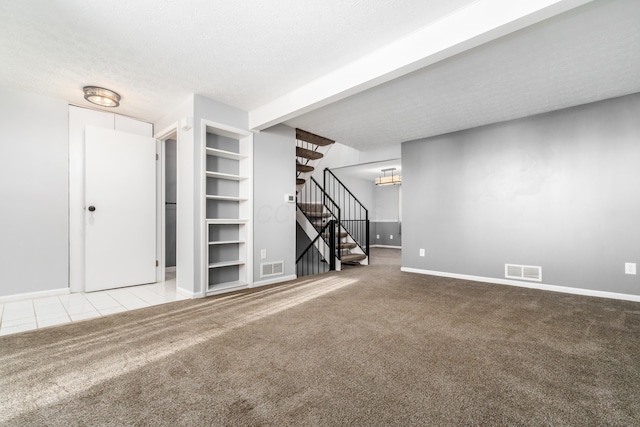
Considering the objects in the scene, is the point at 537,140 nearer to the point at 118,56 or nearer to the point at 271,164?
the point at 271,164

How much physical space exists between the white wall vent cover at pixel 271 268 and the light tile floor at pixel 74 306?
1.06 metres

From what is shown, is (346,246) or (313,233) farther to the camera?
(346,246)

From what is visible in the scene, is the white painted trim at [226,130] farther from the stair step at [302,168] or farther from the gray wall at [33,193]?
the gray wall at [33,193]

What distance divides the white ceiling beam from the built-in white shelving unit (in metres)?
1.09

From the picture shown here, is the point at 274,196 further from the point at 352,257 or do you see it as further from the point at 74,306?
the point at 74,306

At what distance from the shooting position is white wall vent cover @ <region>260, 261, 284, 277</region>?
389 centimetres

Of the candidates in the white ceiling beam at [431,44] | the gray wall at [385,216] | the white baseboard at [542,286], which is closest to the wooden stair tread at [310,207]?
the white baseboard at [542,286]

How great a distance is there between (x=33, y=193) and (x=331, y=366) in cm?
396

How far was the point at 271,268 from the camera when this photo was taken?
3.98 metres

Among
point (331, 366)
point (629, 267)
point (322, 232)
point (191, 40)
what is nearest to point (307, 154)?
point (322, 232)

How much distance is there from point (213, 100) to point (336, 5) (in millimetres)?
2114

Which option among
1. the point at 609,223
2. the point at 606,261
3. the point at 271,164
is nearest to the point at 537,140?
the point at 609,223

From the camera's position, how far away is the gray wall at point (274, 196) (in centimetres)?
385

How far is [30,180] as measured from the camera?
3.21m
